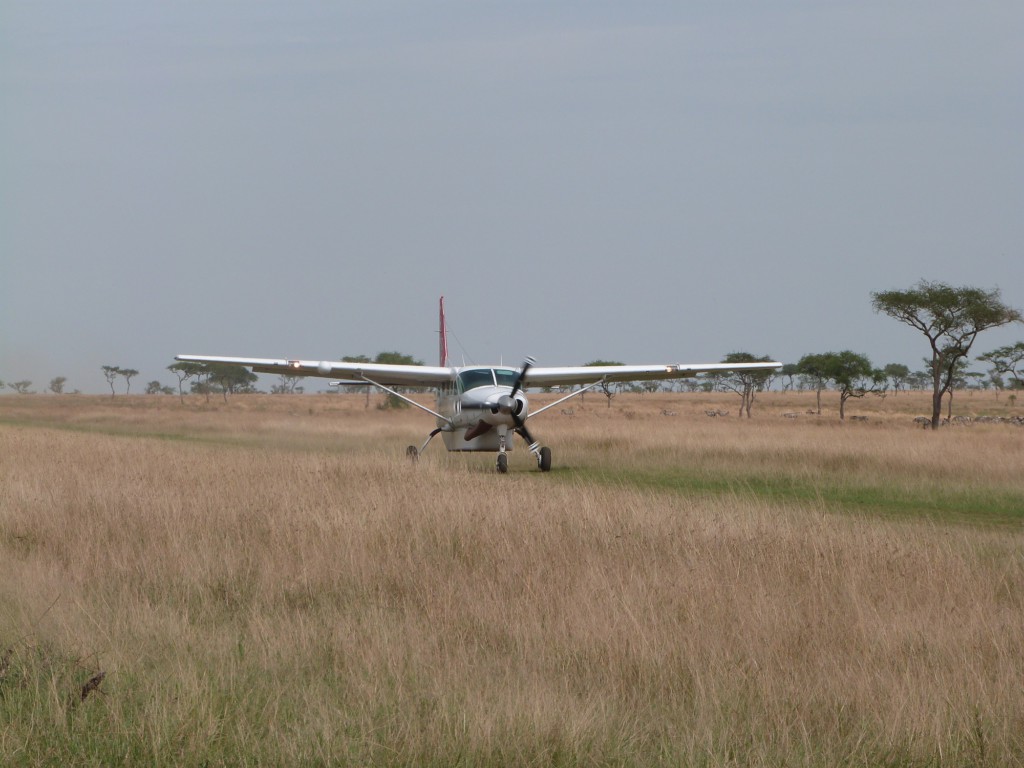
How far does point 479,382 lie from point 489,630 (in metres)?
17.1

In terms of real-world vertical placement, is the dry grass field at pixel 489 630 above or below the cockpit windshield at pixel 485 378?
below

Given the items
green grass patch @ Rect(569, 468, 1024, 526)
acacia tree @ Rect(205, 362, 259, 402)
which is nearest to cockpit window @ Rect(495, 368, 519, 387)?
green grass patch @ Rect(569, 468, 1024, 526)

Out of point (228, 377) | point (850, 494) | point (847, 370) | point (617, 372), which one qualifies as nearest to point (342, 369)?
point (617, 372)

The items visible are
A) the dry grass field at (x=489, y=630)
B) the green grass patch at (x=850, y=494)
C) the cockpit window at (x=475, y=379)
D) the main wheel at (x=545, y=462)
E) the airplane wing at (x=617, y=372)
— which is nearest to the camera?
the dry grass field at (x=489, y=630)

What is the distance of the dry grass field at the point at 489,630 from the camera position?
15.0ft

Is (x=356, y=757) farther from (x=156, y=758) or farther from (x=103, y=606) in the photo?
(x=103, y=606)

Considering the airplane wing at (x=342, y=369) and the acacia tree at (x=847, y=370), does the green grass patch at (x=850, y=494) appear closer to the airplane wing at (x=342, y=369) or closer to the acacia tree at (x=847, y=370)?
the airplane wing at (x=342, y=369)

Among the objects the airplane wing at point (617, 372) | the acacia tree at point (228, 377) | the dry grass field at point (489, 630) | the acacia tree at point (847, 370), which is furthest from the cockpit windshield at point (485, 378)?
the acacia tree at point (228, 377)

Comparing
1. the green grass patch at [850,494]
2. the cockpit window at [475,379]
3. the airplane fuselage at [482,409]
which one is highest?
the cockpit window at [475,379]

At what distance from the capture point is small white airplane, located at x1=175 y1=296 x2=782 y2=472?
73.5 ft

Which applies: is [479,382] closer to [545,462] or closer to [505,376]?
[505,376]

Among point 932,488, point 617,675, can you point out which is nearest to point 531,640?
point 617,675

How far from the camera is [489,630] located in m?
6.38

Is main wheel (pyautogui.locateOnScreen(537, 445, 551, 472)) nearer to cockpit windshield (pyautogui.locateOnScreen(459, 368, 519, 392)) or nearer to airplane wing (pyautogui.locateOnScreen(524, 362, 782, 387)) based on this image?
cockpit windshield (pyautogui.locateOnScreen(459, 368, 519, 392))
